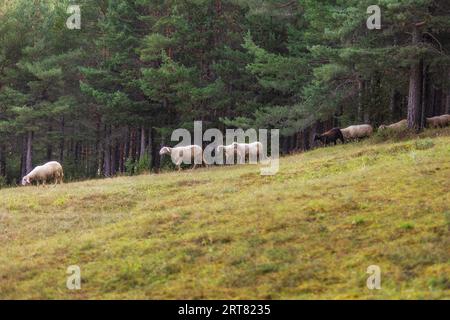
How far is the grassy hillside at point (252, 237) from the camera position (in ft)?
38.2

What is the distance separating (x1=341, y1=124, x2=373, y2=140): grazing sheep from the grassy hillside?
33.4ft

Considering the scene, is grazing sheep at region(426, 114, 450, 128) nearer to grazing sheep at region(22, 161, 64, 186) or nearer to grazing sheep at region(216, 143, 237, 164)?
grazing sheep at region(216, 143, 237, 164)

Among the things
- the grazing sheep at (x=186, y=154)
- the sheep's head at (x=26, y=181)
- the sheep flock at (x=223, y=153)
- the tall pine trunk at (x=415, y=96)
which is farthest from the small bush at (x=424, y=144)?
the sheep's head at (x=26, y=181)

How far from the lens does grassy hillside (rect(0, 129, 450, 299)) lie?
11648 millimetres

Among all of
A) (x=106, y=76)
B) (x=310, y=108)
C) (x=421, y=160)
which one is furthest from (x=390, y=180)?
(x=106, y=76)

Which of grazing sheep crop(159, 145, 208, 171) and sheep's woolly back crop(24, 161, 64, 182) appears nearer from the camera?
sheep's woolly back crop(24, 161, 64, 182)

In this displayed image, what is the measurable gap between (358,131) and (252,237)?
63.9 ft

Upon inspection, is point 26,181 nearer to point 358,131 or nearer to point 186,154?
point 186,154

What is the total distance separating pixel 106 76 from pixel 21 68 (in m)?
6.11

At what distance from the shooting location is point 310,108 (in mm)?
31453

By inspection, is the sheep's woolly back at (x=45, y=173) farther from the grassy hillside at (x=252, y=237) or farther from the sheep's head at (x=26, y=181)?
the grassy hillside at (x=252, y=237)

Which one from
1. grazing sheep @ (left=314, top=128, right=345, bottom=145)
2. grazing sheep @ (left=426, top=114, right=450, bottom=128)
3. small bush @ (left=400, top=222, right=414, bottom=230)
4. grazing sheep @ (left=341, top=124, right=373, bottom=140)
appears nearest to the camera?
small bush @ (left=400, top=222, right=414, bottom=230)

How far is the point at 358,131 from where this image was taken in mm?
32469

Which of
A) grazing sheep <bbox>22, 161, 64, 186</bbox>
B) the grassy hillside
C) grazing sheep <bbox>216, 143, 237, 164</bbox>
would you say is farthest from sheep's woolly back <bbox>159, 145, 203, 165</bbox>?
the grassy hillside
